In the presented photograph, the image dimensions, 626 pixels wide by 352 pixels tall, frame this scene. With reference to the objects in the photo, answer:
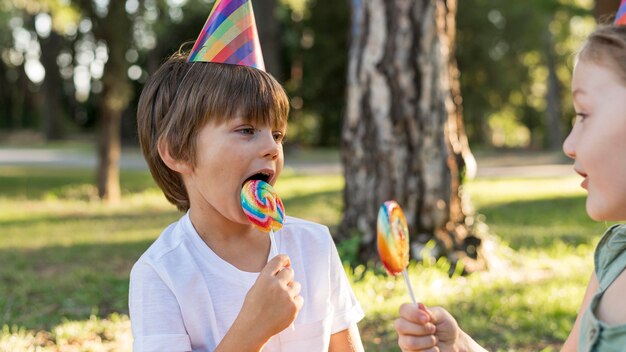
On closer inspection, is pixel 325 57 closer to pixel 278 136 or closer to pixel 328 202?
pixel 328 202

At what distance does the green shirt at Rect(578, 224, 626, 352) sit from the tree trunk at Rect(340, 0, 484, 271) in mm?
3598

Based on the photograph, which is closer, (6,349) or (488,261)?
(6,349)

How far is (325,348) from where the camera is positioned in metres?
2.31

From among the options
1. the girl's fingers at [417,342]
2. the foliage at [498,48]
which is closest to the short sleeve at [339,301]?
the girl's fingers at [417,342]

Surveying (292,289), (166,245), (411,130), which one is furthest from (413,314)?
(411,130)

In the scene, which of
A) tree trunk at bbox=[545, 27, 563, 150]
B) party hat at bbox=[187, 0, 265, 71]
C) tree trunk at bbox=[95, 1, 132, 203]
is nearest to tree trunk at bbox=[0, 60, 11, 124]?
tree trunk at bbox=[545, 27, 563, 150]

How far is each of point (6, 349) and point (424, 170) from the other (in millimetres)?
2973

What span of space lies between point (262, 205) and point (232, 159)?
0.57 ft

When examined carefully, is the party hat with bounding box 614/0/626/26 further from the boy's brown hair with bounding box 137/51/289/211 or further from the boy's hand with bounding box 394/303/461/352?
the boy's brown hair with bounding box 137/51/289/211

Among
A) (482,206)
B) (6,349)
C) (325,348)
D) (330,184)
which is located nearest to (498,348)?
(325,348)

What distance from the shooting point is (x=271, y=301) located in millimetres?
1913

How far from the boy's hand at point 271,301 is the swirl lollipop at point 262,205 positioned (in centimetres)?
14

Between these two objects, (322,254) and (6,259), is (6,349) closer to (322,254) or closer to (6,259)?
(322,254)

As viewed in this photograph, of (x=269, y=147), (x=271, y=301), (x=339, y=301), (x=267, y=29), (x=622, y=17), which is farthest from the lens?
(x=267, y=29)
